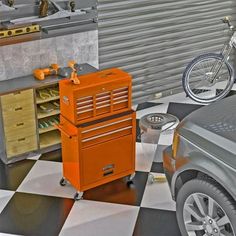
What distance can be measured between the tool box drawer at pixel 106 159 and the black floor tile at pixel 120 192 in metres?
0.15

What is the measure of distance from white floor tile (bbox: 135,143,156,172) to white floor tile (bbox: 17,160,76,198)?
71 cm

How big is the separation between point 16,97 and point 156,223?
5.59 ft

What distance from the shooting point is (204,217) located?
3412mm

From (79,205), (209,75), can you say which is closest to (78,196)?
(79,205)

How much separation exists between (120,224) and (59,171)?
3.22 feet

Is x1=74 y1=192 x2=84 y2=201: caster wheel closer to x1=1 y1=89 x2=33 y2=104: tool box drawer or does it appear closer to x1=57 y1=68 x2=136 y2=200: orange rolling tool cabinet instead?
x1=57 y1=68 x2=136 y2=200: orange rolling tool cabinet

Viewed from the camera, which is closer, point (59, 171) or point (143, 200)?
point (143, 200)

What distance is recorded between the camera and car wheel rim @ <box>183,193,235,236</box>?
3.28 m

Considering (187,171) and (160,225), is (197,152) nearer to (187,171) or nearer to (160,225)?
(187,171)

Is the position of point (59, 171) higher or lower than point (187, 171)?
lower

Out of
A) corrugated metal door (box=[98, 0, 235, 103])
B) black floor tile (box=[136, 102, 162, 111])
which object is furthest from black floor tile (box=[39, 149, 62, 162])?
black floor tile (box=[136, 102, 162, 111])

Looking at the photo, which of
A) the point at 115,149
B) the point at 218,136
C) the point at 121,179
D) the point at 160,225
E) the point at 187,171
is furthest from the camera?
the point at 121,179

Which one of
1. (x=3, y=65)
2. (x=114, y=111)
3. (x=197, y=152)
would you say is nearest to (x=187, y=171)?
(x=197, y=152)

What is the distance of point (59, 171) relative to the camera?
15.9ft
